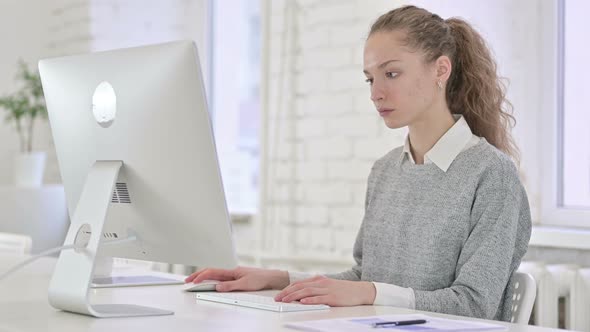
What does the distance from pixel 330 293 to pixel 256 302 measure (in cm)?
15

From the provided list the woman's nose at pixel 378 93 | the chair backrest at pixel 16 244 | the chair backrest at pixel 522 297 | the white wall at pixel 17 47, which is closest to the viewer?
the chair backrest at pixel 522 297

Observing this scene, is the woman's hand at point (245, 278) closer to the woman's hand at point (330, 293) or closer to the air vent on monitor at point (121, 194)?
the woman's hand at point (330, 293)

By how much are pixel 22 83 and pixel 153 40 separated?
775mm

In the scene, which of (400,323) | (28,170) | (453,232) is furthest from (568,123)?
(28,170)

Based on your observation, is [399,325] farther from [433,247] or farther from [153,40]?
[153,40]

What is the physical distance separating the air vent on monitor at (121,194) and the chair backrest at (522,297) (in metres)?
0.84

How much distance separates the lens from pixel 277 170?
12.0 ft

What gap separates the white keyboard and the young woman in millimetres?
32

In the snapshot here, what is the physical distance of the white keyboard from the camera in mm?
1809

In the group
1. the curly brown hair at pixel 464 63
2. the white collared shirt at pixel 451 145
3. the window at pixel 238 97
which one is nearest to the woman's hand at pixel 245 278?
the white collared shirt at pixel 451 145

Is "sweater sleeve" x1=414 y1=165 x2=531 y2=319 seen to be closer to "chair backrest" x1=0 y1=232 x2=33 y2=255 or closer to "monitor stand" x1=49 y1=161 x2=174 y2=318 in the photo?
"monitor stand" x1=49 y1=161 x2=174 y2=318

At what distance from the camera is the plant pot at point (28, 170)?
14.3ft

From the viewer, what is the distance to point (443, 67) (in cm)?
219

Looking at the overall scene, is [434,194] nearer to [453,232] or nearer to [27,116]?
[453,232]
